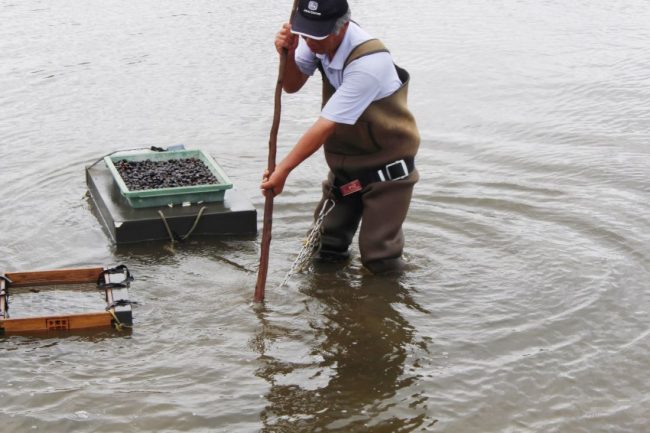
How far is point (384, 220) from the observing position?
6082 mm

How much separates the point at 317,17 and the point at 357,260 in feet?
6.62

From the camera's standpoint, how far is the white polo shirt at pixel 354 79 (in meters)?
5.38

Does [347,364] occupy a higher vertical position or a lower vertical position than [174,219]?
lower

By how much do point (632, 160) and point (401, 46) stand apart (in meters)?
5.03

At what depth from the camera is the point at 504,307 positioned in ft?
19.8

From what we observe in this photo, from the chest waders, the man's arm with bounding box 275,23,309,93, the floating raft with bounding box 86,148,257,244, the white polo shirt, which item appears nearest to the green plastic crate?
the floating raft with bounding box 86,148,257,244

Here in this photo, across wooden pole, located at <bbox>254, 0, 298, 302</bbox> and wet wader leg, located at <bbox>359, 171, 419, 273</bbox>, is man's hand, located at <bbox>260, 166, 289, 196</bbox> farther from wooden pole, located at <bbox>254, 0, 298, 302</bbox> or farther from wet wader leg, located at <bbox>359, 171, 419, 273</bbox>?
wet wader leg, located at <bbox>359, 171, 419, 273</bbox>

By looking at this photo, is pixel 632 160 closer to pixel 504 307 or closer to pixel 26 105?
pixel 504 307

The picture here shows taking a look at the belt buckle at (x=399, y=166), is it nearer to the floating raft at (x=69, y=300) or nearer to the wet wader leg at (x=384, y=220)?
the wet wader leg at (x=384, y=220)

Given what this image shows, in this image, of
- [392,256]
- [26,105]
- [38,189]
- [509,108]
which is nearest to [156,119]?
[26,105]

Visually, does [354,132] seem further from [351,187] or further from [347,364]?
[347,364]

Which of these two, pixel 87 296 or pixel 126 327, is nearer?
pixel 126 327

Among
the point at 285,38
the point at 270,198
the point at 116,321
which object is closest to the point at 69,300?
the point at 116,321

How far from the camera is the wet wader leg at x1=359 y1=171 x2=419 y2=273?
19.8 feet
